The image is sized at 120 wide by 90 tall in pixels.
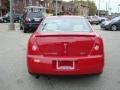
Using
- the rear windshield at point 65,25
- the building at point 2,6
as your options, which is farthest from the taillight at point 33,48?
the building at point 2,6

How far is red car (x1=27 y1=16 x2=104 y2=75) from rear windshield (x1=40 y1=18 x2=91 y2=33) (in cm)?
57

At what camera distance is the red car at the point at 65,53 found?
6.62 m

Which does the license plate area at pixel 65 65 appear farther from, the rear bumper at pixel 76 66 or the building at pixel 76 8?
the building at pixel 76 8

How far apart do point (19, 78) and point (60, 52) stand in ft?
4.67

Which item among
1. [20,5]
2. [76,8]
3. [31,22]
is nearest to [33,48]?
[31,22]

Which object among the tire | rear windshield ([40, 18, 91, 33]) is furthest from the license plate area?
the tire

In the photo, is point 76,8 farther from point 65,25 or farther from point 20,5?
point 65,25

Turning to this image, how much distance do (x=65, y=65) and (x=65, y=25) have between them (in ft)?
4.80

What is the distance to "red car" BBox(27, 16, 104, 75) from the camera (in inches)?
261

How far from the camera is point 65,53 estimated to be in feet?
22.0

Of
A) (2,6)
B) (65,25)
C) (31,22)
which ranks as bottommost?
(31,22)

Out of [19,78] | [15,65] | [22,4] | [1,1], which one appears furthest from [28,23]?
[22,4]

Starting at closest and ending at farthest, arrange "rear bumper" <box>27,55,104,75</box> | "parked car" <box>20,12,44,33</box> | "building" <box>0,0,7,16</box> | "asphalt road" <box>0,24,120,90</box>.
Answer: "rear bumper" <box>27,55,104,75</box> → "asphalt road" <box>0,24,120,90</box> → "parked car" <box>20,12,44,33</box> → "building" <box>0,0,7,16</box>

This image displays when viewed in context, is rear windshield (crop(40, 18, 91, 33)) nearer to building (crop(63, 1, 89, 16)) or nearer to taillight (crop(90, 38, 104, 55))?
taillight (crop(90, 38, 104, 55))
